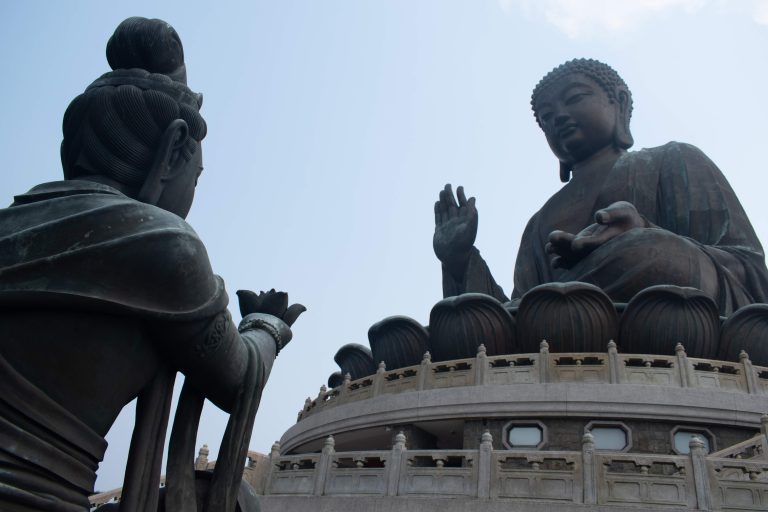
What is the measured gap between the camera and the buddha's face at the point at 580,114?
14766 millimetres

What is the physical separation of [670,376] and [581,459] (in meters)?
2.88

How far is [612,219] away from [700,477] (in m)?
5.85

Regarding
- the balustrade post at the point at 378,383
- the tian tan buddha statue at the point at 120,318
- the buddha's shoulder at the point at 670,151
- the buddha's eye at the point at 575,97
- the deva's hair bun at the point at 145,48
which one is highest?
the buddha's eye at the point at 575,97

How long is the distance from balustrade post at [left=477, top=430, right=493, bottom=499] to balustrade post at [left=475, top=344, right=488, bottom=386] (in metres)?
2.43

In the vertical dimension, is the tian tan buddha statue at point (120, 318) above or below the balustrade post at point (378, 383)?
below

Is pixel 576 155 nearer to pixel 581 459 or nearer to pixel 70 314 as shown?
pixel 581 459

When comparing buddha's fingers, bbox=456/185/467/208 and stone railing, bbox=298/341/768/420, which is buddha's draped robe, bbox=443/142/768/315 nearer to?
buddha's fingers, bbox=456/185/467/208

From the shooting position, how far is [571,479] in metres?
6.30

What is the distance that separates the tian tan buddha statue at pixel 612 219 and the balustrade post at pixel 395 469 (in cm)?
533

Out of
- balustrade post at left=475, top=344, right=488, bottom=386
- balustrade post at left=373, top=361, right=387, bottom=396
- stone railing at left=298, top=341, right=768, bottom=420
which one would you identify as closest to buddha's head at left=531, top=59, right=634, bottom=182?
stone railing at left=298, top=341, right=768, bottom=420

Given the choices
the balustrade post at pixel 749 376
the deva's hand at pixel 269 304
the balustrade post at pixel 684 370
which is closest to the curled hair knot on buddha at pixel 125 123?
the deva's hand at pixel 269 304

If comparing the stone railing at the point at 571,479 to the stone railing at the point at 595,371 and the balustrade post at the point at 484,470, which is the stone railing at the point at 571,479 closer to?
the balustrade post at the point at 484,470

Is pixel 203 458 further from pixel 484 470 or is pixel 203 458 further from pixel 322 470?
pixel 484 470

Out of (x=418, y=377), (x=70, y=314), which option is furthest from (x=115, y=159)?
(x=418, y=377)
